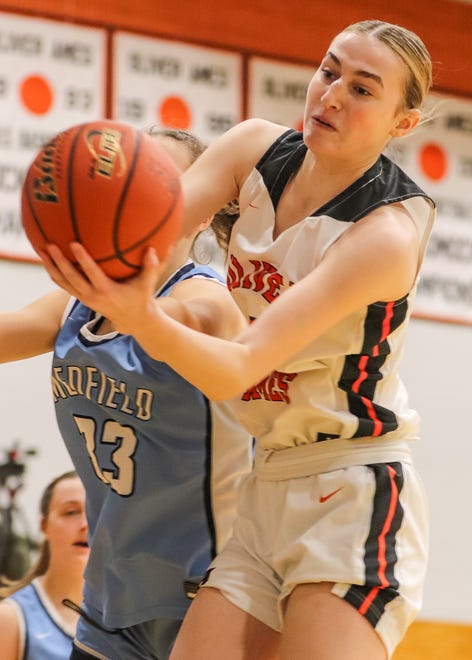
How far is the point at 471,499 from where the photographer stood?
5977 mm

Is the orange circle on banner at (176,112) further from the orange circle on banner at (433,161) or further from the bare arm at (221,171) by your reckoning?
the bare arm at (221,171)

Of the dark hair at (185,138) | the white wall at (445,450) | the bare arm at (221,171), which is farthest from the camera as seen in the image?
the white wall at (445,450)

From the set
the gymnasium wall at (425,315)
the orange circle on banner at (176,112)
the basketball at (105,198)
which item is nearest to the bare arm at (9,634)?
the gymnasium wall at (425,315)

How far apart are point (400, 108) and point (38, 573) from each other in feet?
8.45

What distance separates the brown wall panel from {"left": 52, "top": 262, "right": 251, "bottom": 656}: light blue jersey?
290 centimetres

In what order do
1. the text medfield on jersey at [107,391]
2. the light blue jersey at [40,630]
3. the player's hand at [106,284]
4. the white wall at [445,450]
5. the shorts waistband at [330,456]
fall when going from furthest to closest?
the white wall at [445,450]
the light blue jersey at [40,630]
the text medfield on jersey at [107,391]
the shorts waistband at [330,456]
the player's hand at [106,284]

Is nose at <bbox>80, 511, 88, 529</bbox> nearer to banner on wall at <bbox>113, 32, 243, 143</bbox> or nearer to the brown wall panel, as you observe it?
banner on wall at <bbox>113, 32, 243, 143</bbox>

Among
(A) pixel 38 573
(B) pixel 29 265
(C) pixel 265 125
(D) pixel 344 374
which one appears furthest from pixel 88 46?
A: (D) pixel 344 374

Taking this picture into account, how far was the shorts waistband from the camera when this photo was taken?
2479 mm

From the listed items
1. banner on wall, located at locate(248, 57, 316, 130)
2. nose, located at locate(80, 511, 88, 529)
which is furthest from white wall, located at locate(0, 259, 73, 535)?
banner on wall, located at locate(248, 57, 316, 130)

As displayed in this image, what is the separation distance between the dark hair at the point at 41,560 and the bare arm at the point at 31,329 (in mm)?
1531

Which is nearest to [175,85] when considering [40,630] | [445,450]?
[445,450]

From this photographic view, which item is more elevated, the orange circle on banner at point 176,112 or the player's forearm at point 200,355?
the orange circle on banner at point 176,112

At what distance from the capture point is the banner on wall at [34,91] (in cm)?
514
